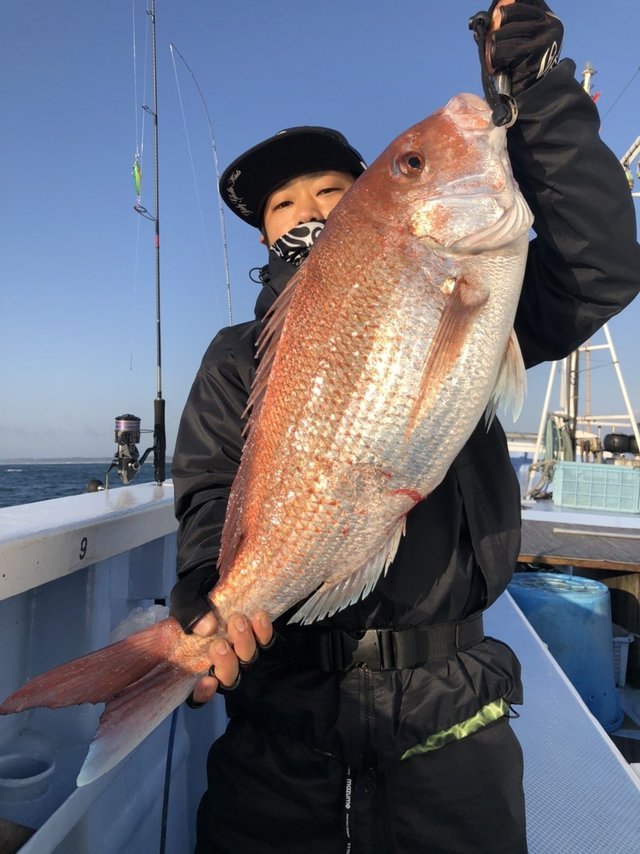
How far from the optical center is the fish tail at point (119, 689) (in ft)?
4.57

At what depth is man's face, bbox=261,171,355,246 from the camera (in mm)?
A: 2314

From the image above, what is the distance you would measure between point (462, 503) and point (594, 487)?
8.98 metres

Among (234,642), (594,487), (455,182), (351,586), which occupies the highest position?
(455,182)

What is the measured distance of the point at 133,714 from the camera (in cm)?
145

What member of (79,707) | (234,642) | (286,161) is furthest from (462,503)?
(79,707)

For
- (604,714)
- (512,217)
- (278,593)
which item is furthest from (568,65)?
(604,714)

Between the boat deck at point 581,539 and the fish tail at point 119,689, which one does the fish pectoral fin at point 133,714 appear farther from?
the boat deck at point 581,539

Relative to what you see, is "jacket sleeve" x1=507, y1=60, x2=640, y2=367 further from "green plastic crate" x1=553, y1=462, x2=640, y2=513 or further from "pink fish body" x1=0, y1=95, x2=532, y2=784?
"green plastic crate" x1=553, y1=462, x2=640, y2=513

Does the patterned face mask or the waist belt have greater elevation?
the patterned face mask

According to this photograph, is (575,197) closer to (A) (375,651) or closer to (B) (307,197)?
(B) (307,197)

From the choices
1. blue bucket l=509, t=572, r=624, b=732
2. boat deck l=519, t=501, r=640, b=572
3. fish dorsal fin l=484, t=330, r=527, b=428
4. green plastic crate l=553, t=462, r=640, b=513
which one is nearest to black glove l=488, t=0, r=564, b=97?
fish dorsal fin l=484, t=330, r=527, b=428

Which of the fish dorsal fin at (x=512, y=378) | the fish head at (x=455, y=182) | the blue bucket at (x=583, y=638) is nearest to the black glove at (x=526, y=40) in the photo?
the fish head at (x=455, y=182)

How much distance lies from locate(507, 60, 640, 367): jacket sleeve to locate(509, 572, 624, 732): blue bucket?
3.69 m

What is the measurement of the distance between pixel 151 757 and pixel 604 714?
147 inches
